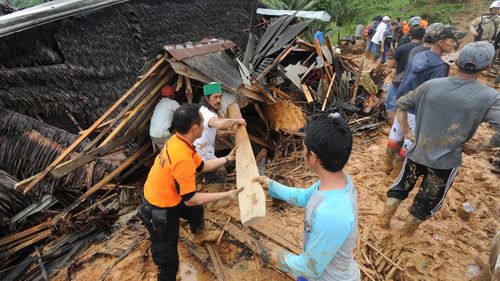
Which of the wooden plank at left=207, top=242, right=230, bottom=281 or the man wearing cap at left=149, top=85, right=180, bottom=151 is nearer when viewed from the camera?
the wooden plank at left=207, top=242, right=230, bottom=281

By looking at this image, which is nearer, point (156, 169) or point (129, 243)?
point (156, 169)

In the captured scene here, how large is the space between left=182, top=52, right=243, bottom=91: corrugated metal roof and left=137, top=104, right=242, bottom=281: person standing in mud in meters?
1.75

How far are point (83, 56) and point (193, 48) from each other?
307 centimetres

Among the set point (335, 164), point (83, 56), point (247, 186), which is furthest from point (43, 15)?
point (335, 164)

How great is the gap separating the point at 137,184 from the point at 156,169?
104 inches

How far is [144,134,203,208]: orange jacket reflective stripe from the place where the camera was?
242cm

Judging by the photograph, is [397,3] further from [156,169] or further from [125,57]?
[156,169]

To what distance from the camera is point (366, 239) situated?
11.1 feet

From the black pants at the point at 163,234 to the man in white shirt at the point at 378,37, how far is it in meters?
11.7

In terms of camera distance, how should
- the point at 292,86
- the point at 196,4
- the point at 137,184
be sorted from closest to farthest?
the point at 137,184, the point at 292,86, the point at 196,4

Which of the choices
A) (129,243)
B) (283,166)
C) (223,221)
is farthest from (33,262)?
(283,166)

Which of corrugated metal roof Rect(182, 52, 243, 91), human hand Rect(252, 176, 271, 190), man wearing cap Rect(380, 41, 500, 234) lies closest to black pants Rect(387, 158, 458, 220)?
man wearing cap Rect(380, 41, 500, 234)

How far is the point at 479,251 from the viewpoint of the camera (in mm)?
3227

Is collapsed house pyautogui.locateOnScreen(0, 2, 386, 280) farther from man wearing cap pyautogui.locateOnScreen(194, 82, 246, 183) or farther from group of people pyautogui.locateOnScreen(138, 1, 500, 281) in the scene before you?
group of people pyautogui.locateOnScreen(138, 1, 500, 281)
